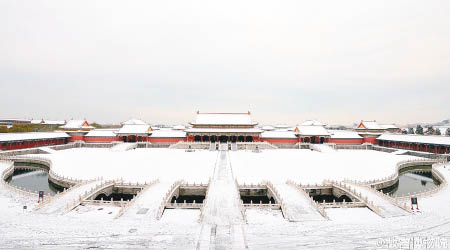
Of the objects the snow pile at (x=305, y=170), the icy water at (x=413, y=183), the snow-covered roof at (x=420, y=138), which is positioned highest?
the snow-covered roof at (x=420, y=138)

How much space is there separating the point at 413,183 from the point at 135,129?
55.0m

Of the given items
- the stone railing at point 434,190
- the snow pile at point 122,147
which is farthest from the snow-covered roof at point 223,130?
the stone railing at point 434,190

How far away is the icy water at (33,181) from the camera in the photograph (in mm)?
28094

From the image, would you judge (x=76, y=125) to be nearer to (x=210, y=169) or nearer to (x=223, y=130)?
(x=223, y=130)

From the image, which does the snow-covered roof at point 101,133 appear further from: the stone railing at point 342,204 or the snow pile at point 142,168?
the stone railing at point 342,204

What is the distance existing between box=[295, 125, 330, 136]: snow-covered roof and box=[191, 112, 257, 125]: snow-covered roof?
39.3ft

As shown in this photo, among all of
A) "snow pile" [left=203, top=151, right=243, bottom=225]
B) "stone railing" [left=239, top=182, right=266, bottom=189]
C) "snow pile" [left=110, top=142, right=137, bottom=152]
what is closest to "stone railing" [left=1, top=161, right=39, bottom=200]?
"snow pile" [left=203, top=151, right=243, bottom=225]

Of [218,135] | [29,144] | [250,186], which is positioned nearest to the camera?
[250,186]

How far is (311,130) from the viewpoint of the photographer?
59438 mm

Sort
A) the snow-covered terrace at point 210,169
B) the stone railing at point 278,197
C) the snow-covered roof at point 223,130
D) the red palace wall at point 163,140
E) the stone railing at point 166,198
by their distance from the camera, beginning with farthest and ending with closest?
the red palace wall at point 163,140 < the snow-covered roof at point 223,130 < the snow-covered terrace at point 210,169 < the stone railing at point 278,197 < the stone railing at point 166,198

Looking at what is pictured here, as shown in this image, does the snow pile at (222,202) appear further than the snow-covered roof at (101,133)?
No

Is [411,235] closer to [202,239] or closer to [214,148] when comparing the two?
[202,239]

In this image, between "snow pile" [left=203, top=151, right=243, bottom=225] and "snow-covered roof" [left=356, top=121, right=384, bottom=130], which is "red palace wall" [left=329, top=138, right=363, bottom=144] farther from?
"snow pile" [left=203, top=151, right=243, bottom=225]

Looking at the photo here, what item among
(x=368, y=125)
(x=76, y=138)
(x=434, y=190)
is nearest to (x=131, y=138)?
(x=76, y=138)
